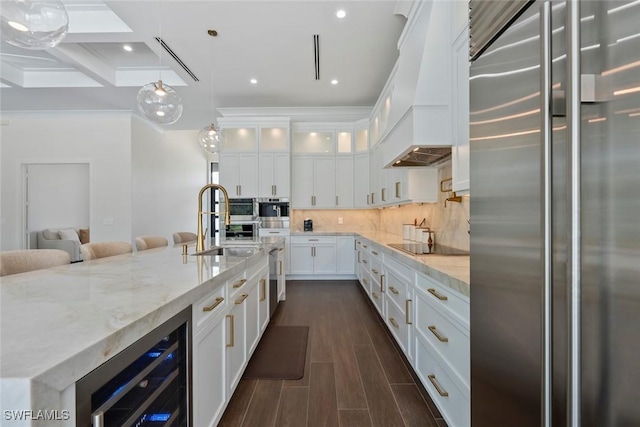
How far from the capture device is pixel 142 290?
1079 mm

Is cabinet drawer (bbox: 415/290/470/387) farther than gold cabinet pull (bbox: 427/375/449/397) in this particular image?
No

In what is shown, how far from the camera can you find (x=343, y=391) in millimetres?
1956

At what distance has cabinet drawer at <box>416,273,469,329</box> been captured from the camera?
129 cm

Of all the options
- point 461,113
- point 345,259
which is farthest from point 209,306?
point 345,259

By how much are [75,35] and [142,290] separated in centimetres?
371

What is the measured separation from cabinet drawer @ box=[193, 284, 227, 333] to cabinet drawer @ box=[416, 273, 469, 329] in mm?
1155

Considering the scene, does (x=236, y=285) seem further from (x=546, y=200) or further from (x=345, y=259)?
(x=345, y=259)

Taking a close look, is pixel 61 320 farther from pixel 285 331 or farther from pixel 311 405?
pixel 285 331

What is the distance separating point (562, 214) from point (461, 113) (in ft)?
4.60

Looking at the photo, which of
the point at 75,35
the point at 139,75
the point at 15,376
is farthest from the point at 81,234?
the point at 15,376

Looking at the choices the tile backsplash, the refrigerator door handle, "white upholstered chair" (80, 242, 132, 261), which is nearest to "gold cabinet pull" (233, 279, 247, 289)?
"white upholstered chair" (80, 242, 132, 261)

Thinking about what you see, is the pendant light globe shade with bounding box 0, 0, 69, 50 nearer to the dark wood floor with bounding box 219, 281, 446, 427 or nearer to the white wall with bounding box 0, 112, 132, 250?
the dark wood floor with bounding box 219, 281, 446, 427

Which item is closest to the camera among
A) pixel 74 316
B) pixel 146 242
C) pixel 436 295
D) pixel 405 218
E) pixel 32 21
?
pixel 74 316

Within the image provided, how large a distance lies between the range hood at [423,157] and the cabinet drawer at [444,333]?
1151mm
